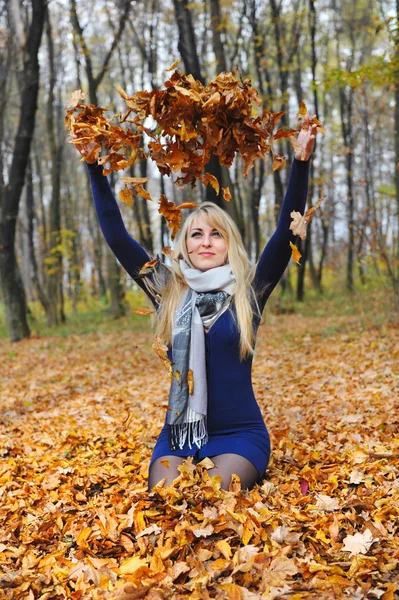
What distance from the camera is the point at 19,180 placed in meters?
11.2

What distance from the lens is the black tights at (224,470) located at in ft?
9.48

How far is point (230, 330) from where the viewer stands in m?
3.14

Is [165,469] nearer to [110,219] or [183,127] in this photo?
[110,219]

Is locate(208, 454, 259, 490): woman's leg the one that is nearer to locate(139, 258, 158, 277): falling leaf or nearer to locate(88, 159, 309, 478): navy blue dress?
locate(88, 159, 309, 478): navy blue dress

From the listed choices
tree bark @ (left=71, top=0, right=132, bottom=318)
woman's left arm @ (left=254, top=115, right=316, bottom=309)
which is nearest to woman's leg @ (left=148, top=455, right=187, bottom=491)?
woman's left arm @ (left=254, top=115, right=316, bottom=309)

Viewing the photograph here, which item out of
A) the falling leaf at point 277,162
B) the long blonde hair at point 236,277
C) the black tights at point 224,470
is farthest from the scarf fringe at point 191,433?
the falling leaf at point 277,162

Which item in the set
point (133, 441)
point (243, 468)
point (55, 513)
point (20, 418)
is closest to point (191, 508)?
point (243, 468)

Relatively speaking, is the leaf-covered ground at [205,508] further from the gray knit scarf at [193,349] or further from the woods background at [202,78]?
the woods background at [202,78]

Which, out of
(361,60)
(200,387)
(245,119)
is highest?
(361,60)

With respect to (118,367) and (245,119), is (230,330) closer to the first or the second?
(245,119)

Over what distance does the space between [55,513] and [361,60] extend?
19.9m

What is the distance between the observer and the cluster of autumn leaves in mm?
2965

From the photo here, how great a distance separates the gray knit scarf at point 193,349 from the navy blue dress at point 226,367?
7 centimetres

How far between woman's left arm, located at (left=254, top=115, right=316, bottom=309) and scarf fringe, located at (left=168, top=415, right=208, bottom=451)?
868mm
